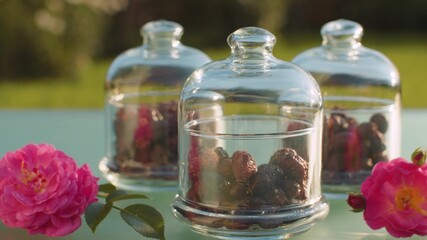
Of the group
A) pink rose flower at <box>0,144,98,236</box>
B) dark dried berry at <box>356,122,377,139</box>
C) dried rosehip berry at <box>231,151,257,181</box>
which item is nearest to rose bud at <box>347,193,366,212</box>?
dried rosehip berry at <box>231,151,257,181</box>

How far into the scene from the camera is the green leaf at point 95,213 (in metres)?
1.22

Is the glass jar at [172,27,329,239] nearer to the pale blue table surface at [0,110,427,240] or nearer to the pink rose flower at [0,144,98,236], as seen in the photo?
the pale blue table surface at [0,110,427,240]

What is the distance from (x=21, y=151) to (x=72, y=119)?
1039mm

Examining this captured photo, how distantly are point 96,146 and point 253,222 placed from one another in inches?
32.0

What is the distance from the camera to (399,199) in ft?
3.91

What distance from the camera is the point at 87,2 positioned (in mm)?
5562

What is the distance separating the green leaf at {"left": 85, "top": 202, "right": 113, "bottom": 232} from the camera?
3.99ft

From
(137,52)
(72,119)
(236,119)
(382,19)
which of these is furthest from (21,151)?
(382,19)

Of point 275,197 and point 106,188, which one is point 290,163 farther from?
point 106,188

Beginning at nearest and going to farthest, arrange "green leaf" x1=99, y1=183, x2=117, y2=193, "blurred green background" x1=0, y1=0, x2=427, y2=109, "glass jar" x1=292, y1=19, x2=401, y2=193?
"green leaf" x1=99, y1=183, x2=117, y2=193
"glass jar" x1=292, y1=19, x2=401, y2=193
"blurred green background" x1=0, y1=0, x2=427, y2=109

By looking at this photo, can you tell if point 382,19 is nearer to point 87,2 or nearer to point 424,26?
point 424,26

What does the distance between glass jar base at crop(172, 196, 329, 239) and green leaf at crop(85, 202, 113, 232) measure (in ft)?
0.35

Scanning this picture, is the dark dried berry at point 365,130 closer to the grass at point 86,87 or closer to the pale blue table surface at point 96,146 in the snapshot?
the pale blue table surface at point 96,146

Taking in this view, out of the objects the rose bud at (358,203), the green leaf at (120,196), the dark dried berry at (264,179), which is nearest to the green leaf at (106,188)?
the green leaf at (120,196)
